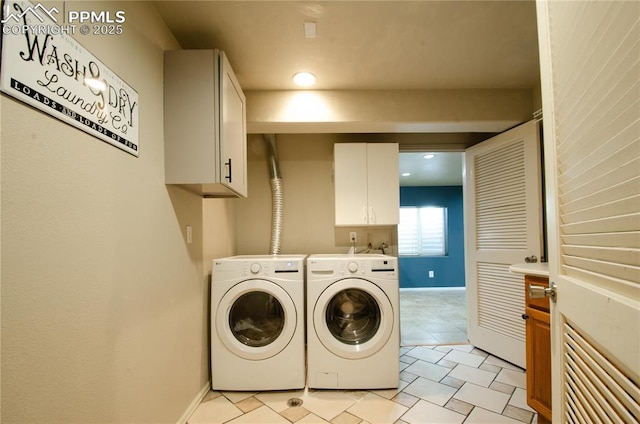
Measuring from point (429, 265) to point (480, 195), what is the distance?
11.2 ft

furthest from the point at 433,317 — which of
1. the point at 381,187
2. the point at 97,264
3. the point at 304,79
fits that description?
the point at 97,264

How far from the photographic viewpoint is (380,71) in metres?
1.92

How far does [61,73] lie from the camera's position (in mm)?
811

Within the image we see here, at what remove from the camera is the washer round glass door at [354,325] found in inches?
73.6

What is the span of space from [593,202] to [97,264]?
1.42m

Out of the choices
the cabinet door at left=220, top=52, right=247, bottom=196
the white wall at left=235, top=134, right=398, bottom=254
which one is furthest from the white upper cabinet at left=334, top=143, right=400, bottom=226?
the cabinet door at left=220, top=52, right=247, bottom=196

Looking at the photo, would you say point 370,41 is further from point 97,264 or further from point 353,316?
point 353,316

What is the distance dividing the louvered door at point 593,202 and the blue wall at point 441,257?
16.4 ft

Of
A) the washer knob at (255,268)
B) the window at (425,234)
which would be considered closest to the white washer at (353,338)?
the washer knob at (255,268)

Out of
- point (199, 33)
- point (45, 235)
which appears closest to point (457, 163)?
point (199, 33)

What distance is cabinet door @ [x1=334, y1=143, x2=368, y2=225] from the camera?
2441 mm

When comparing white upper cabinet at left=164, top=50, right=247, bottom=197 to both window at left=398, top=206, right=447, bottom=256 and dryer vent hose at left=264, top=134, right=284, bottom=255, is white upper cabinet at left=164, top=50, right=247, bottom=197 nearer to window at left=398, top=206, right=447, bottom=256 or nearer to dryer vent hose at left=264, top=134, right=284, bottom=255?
dryer vent hose at left=264, top=134, right=284, bottom=255

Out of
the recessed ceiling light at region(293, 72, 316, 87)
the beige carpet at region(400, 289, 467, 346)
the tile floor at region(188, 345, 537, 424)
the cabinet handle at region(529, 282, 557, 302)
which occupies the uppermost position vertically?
the recessed ceiling light at region(293, 72, 316, 87)

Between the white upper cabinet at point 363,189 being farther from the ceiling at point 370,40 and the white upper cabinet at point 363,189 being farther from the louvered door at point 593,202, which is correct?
the louvered door at point 593,202
